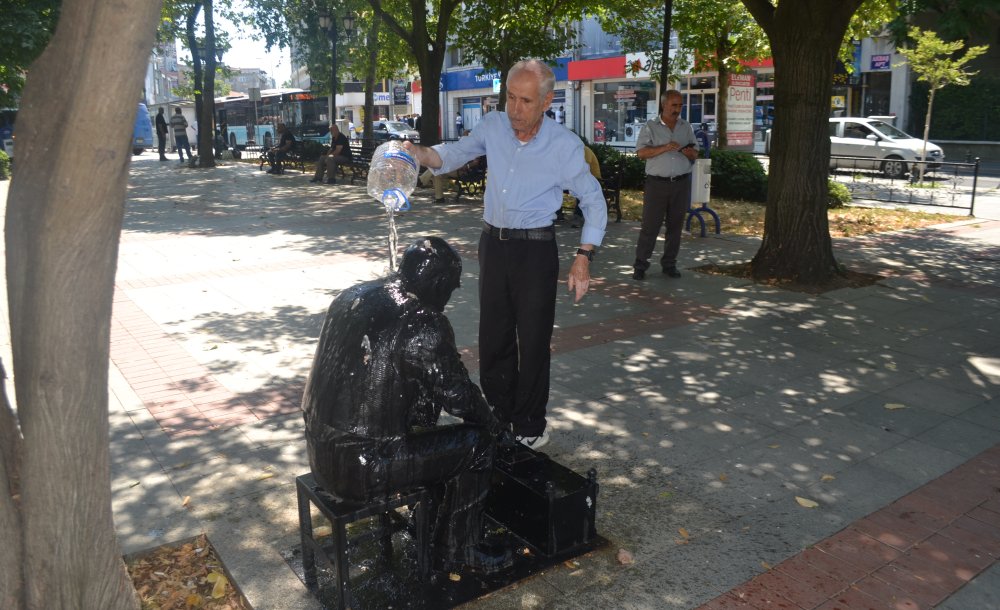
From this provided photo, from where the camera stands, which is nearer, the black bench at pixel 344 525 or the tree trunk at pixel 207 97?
the black bench at pixel 344 525

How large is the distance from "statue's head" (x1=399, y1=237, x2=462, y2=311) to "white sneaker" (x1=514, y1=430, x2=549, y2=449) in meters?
1.66

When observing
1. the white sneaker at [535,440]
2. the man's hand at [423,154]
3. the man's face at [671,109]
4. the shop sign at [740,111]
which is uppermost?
the shop sign at [740,111]

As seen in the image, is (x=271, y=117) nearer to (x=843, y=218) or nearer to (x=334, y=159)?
(x=334, y=159)

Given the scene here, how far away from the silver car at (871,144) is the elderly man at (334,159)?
43.2 ft

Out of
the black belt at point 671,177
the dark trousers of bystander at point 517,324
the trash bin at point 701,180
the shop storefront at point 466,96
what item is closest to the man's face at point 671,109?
the black belt at point 671,177

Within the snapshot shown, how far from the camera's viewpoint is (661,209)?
9.04 meters

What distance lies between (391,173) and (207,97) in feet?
83.5

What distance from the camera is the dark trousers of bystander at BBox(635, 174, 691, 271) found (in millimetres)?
9016

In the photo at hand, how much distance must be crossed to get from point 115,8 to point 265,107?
4316cm

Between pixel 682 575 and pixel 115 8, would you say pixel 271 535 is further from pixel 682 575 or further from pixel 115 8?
pixel 115 8

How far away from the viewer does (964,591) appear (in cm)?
335

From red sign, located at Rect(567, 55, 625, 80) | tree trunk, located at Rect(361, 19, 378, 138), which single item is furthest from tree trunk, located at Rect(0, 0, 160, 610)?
red sign, located at Rect(567, 55, 625, 80)

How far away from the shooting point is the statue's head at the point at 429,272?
10.1 ft

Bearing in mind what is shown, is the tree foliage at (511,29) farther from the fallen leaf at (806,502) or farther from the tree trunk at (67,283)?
the tree trunk at (67,283)
